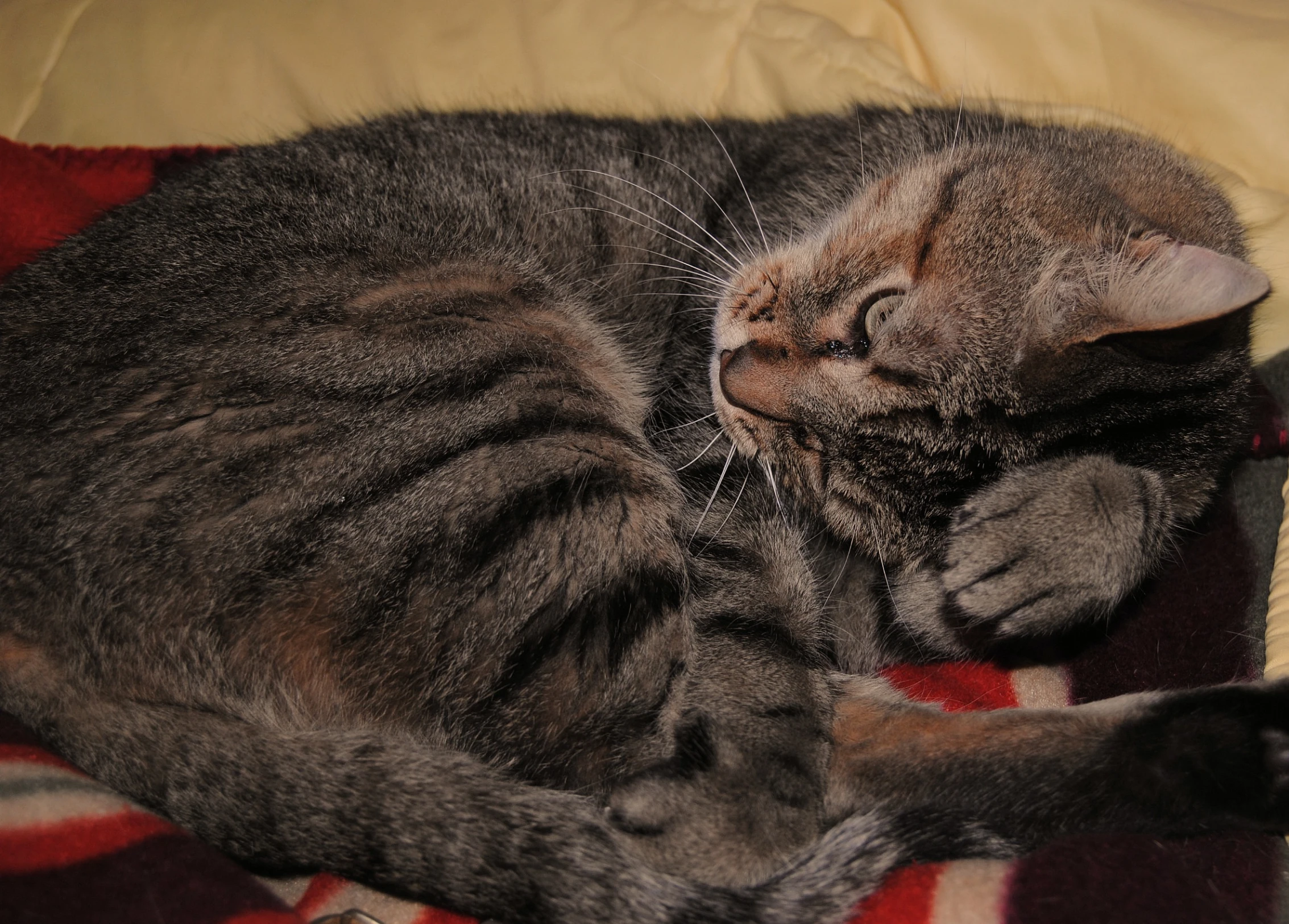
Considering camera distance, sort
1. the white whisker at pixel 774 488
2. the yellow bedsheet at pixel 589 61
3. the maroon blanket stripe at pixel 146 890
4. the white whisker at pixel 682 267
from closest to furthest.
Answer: the maroon blanket stripe at pixel 146 890 → the white whisker at pixel 774 488 → the white whisker at pixel 682 267 → the yellow bedsheet at pixel 589 61

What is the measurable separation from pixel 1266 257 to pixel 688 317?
1244 millimetres

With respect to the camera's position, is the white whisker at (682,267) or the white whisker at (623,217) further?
the white whisker at (623,217)

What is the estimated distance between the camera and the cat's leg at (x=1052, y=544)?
131cm

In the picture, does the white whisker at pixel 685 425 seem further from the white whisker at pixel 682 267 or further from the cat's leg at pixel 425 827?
the cat's leg at pixel 425 827

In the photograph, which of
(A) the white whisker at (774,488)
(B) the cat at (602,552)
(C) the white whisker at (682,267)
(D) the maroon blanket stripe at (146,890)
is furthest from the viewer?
(C) the white whisker at (682,267)

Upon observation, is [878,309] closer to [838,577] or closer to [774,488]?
[774,488]

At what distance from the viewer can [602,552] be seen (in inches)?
54.1

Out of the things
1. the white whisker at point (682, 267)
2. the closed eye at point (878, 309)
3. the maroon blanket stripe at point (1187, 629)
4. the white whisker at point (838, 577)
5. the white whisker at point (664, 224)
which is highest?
the closed eye at point (878, 309)

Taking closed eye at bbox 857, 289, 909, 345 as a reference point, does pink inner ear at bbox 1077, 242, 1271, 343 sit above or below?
above

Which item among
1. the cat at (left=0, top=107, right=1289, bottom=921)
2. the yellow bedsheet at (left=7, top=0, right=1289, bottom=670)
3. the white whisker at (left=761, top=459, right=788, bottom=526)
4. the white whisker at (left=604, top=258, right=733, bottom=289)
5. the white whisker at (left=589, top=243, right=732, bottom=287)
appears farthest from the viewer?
the yellow bedsheet at (left=7, top=0, right=1289, bottom=670)

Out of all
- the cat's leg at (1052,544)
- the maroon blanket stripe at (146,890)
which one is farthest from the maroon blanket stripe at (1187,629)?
the maroon blanket stripe at (146,890)

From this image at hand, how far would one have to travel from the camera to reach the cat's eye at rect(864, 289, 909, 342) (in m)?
1.45

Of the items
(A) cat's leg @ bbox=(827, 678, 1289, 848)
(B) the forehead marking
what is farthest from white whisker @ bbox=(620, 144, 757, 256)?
(A) cat's leg @ bbox=(827, 678, 1289, 848)

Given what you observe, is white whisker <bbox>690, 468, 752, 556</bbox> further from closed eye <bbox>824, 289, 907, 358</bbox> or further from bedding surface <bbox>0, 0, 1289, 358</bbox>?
bedding surface <bbox>0, 0, 1289, 358</bbox>
